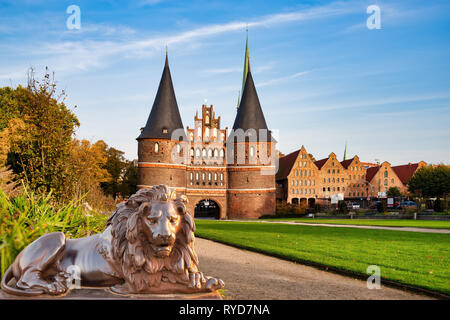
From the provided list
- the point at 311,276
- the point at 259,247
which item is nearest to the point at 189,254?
the point at 311,276

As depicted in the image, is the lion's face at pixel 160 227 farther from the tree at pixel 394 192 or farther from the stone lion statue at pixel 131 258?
the tree at pixel 394 192

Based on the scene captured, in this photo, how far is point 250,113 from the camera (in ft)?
145

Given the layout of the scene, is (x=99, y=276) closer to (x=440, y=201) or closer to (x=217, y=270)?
(x=217, y=270)

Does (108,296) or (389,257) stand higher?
(108,296)

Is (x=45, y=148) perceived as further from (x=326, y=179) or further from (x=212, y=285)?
(x=326, y=179)

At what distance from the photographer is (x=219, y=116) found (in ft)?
154

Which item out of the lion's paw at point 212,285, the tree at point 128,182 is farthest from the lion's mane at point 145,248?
the tree at point 128,182

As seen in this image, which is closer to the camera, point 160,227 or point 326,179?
point 160,227

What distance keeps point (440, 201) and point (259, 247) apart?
3035cm

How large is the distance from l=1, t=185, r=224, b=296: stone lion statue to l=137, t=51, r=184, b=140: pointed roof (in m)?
37.9

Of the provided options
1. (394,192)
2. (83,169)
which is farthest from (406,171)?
(83,169)

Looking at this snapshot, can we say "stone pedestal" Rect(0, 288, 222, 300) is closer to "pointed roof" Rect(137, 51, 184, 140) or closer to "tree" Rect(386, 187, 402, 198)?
"pointed roof" Rect(137, 51, 184, 140)

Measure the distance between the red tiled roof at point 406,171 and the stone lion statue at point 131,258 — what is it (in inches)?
2898

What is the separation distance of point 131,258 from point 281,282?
446 centimetres
